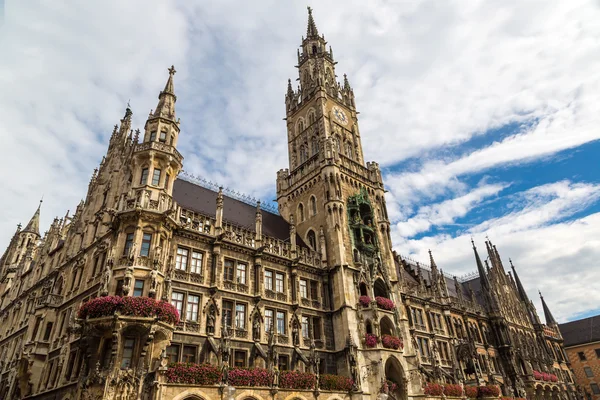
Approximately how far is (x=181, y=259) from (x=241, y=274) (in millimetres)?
5099

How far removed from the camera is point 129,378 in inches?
850

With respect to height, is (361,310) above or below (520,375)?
above

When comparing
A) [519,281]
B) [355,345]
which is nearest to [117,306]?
[355,345]

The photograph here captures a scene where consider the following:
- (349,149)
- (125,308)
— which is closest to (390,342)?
(125,308)

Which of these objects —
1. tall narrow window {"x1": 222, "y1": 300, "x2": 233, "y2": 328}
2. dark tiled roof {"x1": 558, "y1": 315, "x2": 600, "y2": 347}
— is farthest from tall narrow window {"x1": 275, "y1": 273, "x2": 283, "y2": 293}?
dark tiled roof {"x1": 558, "y1": 315, "x2": 600, "y2": 347}

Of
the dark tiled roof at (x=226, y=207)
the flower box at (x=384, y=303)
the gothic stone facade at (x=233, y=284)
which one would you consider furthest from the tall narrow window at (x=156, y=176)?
the flower box at (x=384, y=303)

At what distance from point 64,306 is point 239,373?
15.2 meters

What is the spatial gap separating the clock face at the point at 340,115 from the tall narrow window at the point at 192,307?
29678 mm

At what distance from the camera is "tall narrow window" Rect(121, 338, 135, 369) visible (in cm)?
2291

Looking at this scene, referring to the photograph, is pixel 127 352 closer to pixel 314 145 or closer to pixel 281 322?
pixel 281 322

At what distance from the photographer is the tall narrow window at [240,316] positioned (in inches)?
1151

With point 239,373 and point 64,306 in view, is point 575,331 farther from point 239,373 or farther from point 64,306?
point 64,306

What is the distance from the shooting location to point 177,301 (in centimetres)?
2695

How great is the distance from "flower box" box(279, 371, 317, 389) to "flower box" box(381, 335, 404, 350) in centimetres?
807
